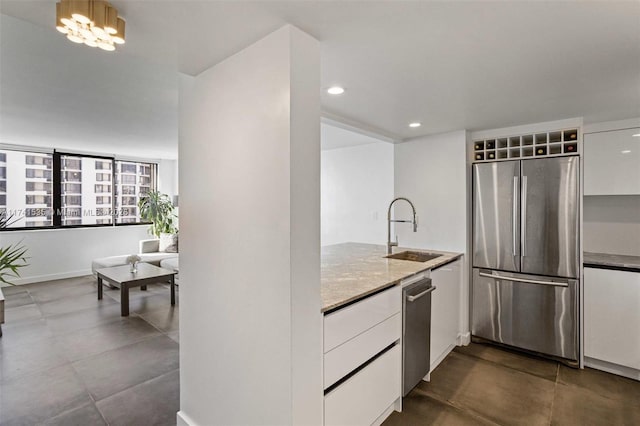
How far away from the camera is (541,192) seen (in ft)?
→ 9.61

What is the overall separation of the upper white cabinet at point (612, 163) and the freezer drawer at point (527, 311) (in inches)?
36.8

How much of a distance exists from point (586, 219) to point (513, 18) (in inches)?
113

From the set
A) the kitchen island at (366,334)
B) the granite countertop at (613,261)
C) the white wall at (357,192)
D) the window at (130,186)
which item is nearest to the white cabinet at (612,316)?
the granite countertop at (613,261)

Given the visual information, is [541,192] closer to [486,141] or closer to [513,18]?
[486,141]

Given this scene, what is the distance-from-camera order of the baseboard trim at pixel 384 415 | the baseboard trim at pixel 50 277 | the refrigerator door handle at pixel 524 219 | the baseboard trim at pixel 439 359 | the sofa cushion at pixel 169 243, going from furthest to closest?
the sofa cushion at pixel 169 243 → the baseboard trim at pixel 50 277 → the refrigerator door handle at pixel 524 219 → the baseboard trim at pixel 439 359 → the baseboard trim at pixel 384 415

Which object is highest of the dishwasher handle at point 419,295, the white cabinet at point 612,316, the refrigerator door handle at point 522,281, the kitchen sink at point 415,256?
the kitchen sink at point 415,256

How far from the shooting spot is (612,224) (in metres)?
3.14

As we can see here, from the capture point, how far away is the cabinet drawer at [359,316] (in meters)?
1.61

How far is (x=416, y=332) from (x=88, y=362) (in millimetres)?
2854

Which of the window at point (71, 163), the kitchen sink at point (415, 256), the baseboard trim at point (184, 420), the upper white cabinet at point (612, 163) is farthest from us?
the window at point (71, 163)

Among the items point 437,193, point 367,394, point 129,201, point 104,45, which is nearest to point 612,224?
point 437,193

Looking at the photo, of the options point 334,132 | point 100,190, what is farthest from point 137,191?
point 334,132

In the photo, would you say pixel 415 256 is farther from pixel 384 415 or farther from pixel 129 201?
pixel 129 201

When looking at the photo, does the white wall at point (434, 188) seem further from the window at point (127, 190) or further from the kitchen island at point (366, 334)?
the window at point (127, 190)
